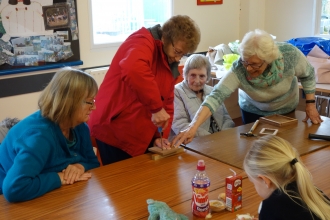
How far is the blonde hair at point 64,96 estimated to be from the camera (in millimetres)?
1649

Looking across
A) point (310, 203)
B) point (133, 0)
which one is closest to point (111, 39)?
point (133, 0)

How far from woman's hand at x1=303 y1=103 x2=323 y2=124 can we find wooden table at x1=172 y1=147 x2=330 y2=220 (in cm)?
42

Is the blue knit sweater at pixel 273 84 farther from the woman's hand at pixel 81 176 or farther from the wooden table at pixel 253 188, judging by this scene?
Answer: the woman's hand at pixel 81 176

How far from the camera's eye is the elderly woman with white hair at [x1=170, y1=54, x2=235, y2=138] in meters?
2.97

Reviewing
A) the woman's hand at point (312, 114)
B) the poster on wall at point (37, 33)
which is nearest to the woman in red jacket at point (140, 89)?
the woman's hand at point (312, 114)

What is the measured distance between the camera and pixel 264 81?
2.45 meters

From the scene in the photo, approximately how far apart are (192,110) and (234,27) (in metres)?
2.41

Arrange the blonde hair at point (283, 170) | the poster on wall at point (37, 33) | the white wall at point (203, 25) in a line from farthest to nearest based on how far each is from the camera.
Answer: the white wall at point (203, 25)
the poster on wall at point (37, 33)
the blonde hair at point (283, 170)

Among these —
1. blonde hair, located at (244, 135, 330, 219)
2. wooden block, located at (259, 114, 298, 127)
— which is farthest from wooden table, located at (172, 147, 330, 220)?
wooden block, located at (259, 114, 298, 127)

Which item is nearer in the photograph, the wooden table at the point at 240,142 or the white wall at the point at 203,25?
the wooden table at the point at 240,142

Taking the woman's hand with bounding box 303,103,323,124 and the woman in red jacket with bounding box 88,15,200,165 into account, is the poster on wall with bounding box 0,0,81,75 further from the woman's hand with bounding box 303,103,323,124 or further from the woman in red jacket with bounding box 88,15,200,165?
the woman's hand with bounding box 303,103,323,124

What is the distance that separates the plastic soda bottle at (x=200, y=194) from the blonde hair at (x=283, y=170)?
0.65 feet

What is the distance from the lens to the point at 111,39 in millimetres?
4035

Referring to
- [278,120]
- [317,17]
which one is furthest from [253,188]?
[317,17]
